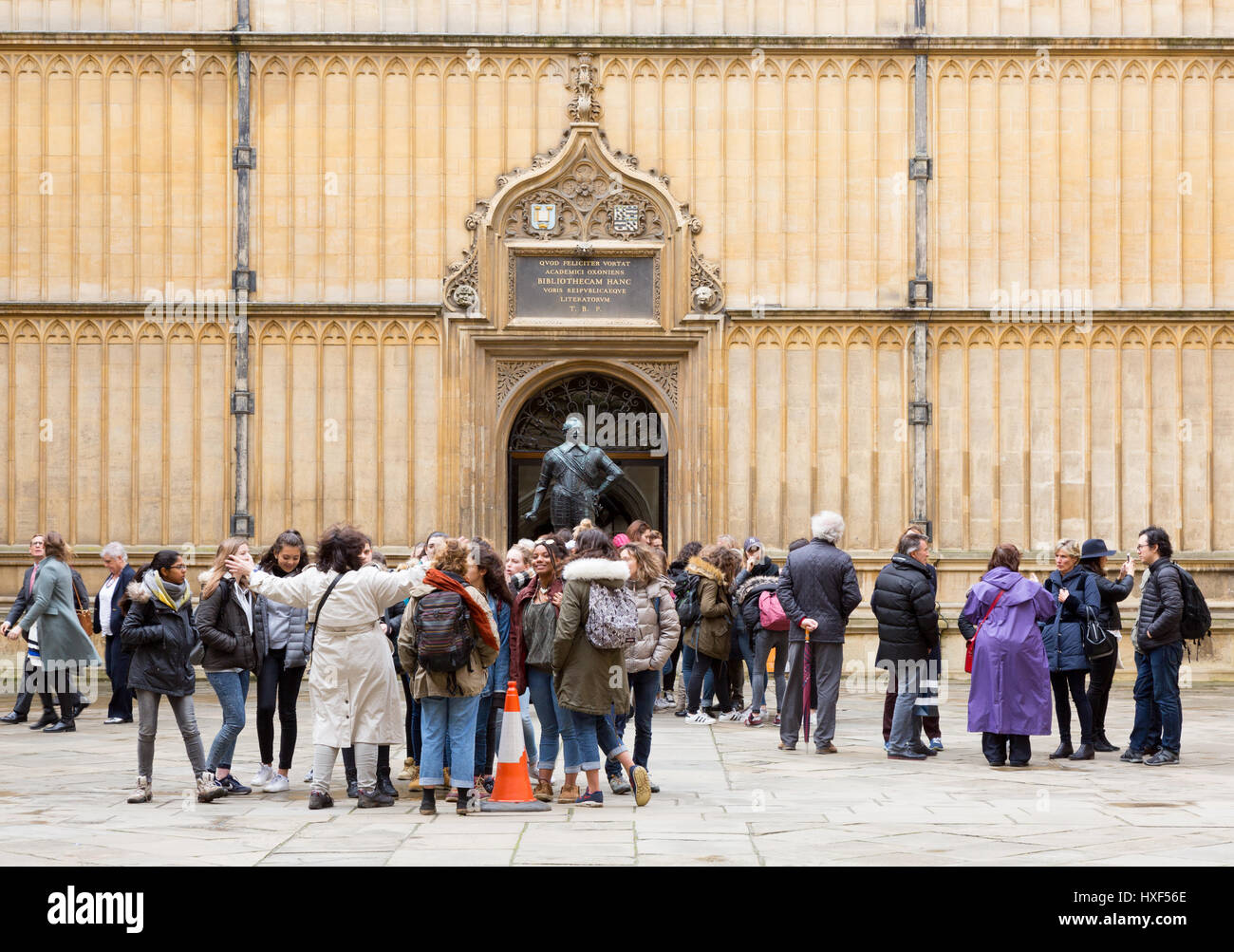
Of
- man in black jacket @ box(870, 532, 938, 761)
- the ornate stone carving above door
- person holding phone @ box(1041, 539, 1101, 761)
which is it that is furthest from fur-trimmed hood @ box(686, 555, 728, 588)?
the ornate stone carving above door

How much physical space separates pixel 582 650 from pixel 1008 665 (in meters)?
3.23

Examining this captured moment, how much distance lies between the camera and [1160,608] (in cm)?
1112

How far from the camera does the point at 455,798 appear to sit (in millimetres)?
9594

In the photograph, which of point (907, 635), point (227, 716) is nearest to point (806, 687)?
point (907, 635)

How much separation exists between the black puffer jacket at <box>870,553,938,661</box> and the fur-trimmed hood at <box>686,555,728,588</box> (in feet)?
7.92

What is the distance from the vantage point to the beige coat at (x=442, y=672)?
30.1ft

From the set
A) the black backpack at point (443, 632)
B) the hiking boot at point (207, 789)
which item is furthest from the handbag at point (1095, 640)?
the hiking boot at point (207, 789)

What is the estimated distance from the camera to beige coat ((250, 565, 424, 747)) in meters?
9.23

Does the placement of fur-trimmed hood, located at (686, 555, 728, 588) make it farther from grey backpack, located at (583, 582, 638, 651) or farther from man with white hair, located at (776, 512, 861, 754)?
grey backpack, located at (583, 582, 638, 651)

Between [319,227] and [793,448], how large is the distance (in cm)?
539

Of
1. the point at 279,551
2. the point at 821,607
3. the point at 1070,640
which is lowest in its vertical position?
the point at 1070,640

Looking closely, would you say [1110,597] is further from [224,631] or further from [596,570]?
[224,631]

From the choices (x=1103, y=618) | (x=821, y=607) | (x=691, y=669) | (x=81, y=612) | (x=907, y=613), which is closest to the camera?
(x=1103, y=618)

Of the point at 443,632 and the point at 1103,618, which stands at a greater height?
the point at 443,632
